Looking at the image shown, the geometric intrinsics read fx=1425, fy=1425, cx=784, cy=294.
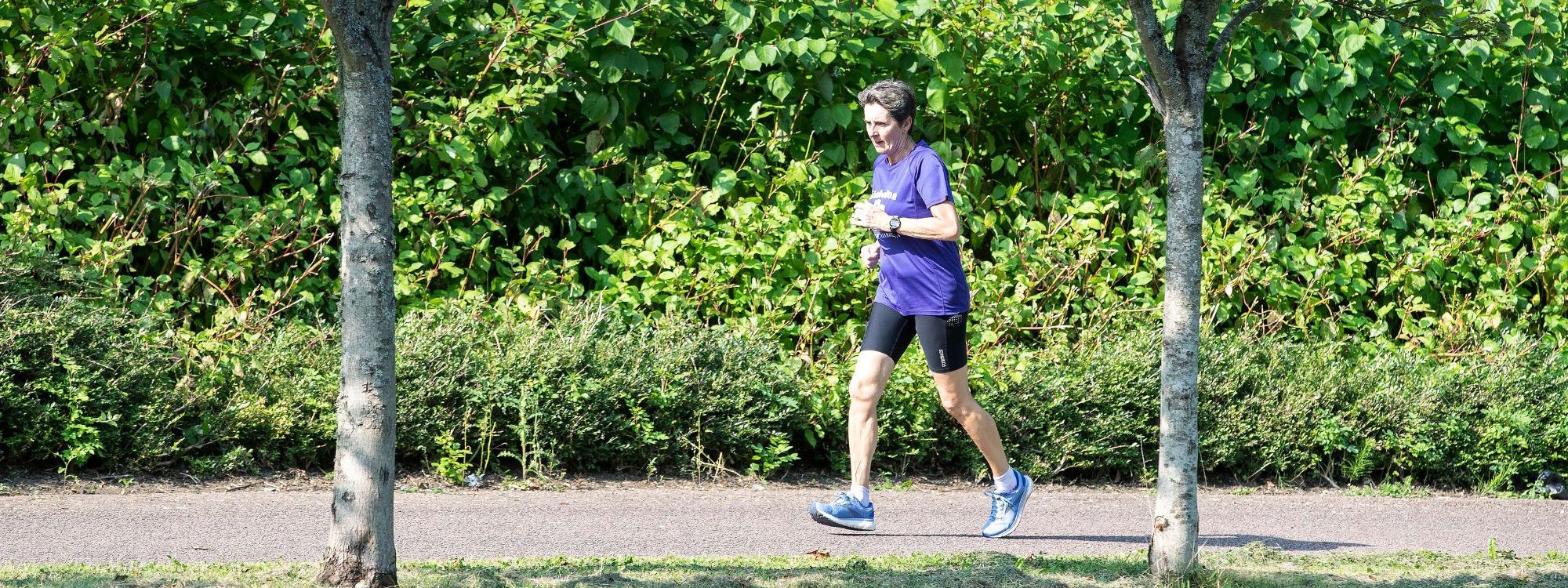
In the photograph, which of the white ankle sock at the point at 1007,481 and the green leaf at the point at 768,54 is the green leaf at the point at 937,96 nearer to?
the green leaf at the point at 768,54

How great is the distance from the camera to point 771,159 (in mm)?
8352

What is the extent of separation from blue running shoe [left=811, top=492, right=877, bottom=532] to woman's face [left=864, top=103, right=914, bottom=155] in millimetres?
1374

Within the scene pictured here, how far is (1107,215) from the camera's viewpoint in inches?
A: 342

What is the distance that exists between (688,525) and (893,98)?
1.86 m

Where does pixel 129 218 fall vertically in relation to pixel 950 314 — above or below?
above

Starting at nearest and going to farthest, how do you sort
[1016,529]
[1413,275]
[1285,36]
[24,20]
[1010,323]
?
[1285,36] → [1016,529] → [24,20] → [1010,323] → [1413,275]

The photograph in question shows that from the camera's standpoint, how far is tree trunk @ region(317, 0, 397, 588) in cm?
376

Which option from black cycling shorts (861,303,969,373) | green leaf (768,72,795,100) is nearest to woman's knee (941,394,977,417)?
black cycling shorts (861,303,969,373)

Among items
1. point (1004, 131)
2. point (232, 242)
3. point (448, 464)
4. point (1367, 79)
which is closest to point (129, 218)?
point (232, 242)

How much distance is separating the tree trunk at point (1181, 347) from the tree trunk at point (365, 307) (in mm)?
2264

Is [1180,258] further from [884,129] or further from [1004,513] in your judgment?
[1004,513]

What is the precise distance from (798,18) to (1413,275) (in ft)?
A: 13.2

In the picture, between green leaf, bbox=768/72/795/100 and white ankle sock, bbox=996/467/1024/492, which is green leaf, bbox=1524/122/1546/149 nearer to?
green leaf, bbox=768/72/795/100

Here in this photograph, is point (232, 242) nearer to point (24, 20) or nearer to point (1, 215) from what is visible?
point (1, 215)
